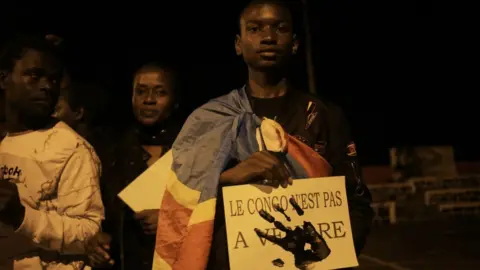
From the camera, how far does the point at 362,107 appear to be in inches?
931

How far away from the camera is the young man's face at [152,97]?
9.86ft

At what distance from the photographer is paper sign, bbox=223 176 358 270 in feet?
6.40

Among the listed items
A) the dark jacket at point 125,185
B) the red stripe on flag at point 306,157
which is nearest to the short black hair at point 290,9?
the red stripe on flag at point 306,157

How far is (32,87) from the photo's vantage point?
7.17 ft

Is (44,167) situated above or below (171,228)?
above

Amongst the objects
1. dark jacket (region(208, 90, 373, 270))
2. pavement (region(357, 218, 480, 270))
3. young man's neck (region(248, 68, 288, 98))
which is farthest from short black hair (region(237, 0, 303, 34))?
pavement (region(357, 218, 480, 270))

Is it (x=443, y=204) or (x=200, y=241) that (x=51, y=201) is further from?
(x=443, y=204)

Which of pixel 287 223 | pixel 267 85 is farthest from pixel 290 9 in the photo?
pixel 287 223

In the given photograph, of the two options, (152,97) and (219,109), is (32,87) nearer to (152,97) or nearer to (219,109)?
(219,109)

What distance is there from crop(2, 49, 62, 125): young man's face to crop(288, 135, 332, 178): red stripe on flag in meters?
0.90

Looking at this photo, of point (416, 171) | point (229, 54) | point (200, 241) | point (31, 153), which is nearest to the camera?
point (200, 241)

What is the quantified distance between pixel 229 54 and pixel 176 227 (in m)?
21.2

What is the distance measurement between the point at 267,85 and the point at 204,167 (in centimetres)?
40

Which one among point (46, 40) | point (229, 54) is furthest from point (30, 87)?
point (229, 54)
